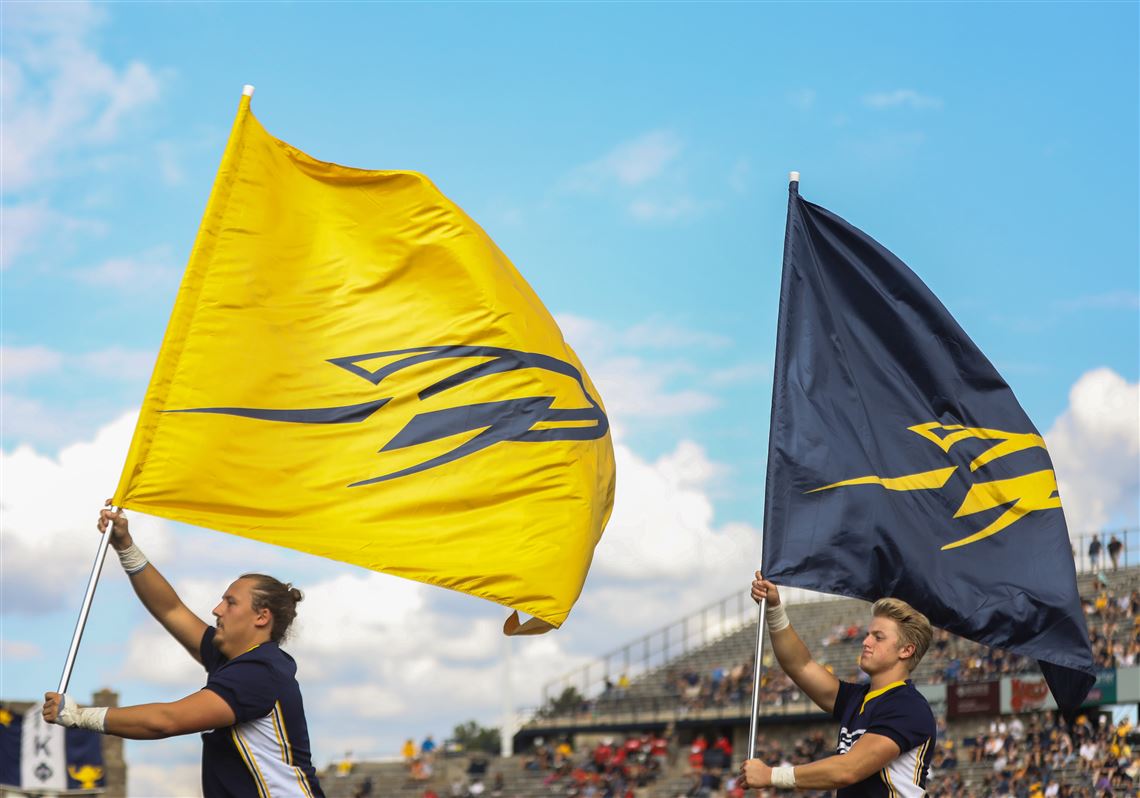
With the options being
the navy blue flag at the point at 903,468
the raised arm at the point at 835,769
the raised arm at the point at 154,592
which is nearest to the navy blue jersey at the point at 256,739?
the raised arm at the point at 154,592

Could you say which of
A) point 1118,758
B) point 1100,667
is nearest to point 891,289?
point 1118,758

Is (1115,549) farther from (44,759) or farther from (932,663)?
(44,759)

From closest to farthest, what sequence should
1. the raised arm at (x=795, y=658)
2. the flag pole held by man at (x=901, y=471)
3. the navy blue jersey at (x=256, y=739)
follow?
1. the navy blue jersey at (x=256, y=739)
2. the raised arm at (x=795, y=658)
3. the flag pole held by man at (x=901, y=471)

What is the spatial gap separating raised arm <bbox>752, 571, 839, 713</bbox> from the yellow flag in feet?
3.41

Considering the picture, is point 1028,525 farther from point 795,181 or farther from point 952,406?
point 795,181

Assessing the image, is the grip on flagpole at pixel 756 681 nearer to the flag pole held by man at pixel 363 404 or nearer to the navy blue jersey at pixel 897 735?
the navy blue jersey at pixel 897 735

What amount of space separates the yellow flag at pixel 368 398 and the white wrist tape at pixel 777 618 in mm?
1055

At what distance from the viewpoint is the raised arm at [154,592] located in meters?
7.00

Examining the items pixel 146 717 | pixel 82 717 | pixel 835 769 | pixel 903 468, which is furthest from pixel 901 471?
pixel 82 717

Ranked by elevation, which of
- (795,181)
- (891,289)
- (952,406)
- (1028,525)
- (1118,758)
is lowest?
(1118,758)

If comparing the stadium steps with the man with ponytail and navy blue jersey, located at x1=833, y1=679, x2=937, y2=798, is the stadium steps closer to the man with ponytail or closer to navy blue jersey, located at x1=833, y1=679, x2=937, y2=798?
navy blue jersey, located at x1=833, y1=679, x2=937, y2=798

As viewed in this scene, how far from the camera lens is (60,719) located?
5.85m

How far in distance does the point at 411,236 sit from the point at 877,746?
12.9ft

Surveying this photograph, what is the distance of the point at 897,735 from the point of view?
6.59 metres
